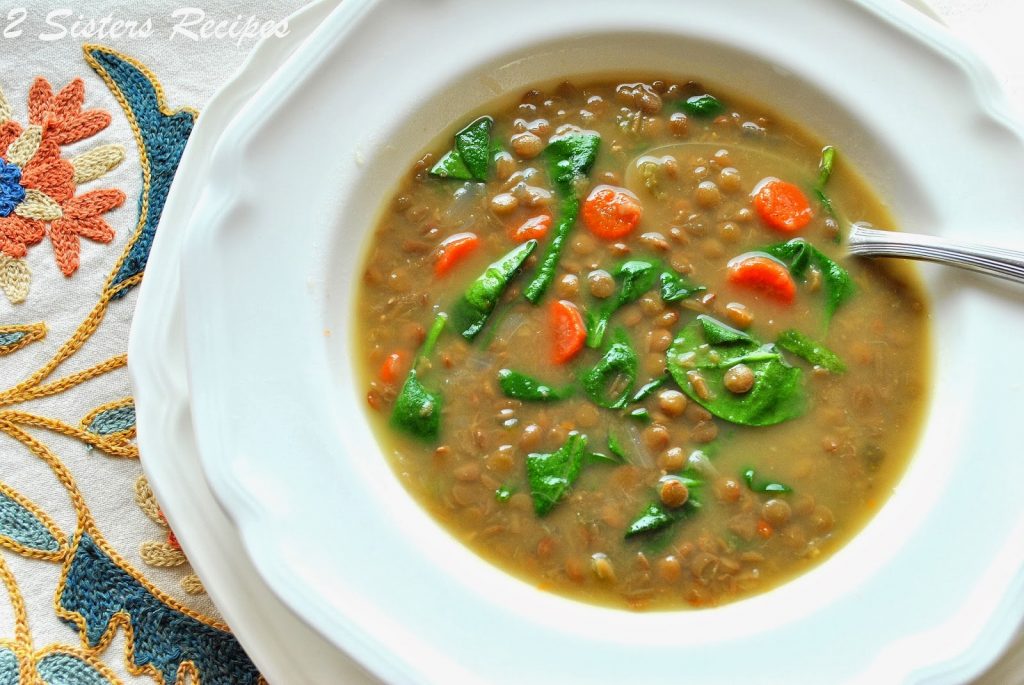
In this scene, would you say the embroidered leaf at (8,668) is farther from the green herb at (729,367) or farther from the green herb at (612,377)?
the green herb at (729,367)

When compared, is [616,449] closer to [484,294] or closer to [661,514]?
[661,514]

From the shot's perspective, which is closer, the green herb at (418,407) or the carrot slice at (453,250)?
the green herb at (418,407)

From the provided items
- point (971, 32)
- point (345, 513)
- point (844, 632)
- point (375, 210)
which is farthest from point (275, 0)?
point (844, 632)

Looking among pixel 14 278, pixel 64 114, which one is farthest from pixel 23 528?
pixel 64 114

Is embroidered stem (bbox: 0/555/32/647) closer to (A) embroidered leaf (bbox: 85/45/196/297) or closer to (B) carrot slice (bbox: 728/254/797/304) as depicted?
(A) embroidered leaf (bbox: 85/45/196/297)

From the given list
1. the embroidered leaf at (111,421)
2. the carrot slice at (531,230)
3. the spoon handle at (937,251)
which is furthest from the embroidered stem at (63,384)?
the spoon handle at (937,251)

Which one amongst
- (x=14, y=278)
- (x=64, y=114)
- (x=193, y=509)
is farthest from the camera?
(x=64, y=114)
